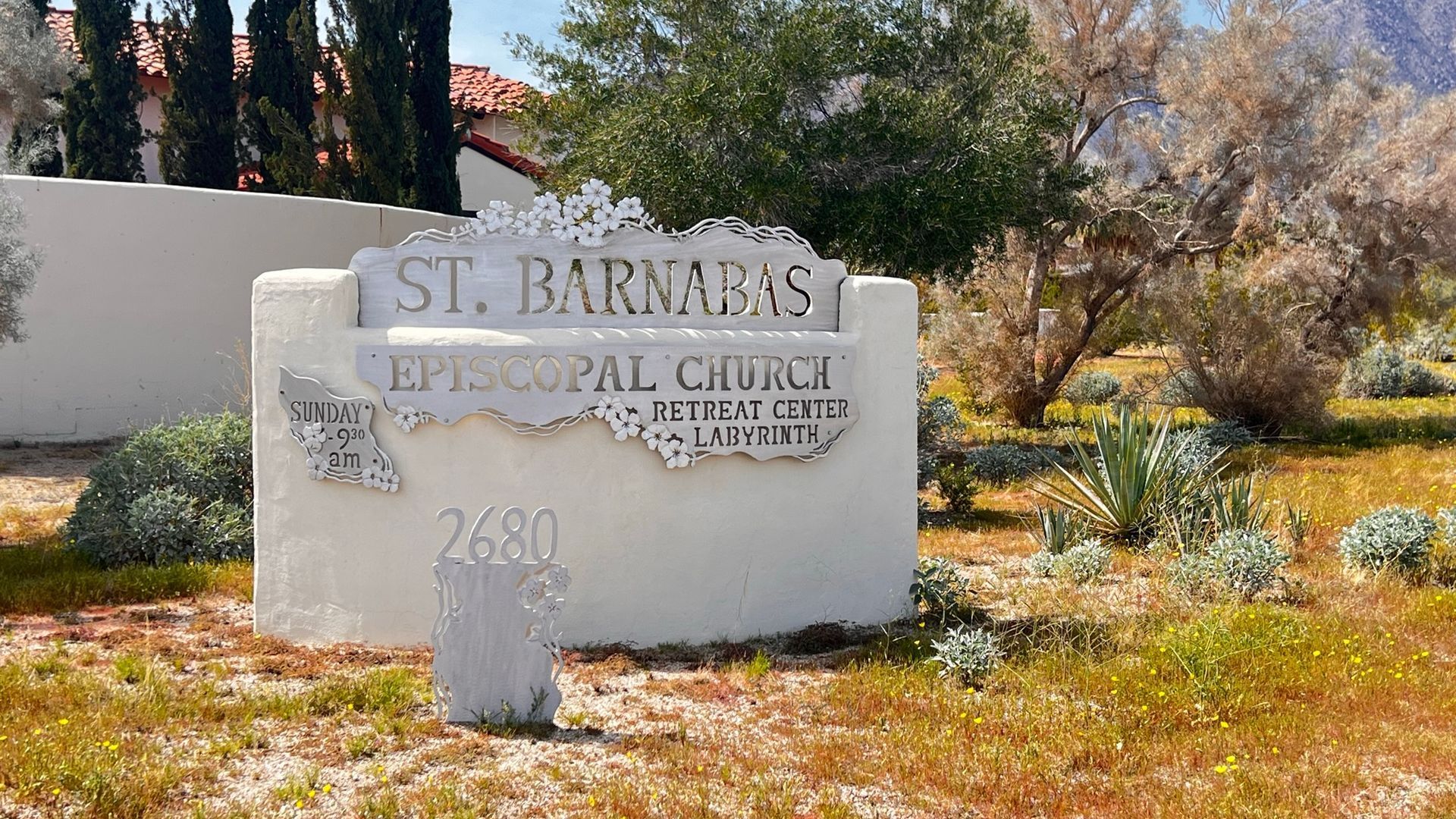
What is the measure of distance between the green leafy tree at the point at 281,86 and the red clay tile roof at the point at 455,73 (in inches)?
14.6

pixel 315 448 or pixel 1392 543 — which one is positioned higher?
pixel 315 448

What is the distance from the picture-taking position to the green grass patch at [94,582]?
7246 mm

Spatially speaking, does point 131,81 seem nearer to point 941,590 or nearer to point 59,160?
point 59,160

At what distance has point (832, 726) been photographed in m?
5.15

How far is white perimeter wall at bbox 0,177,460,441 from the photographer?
1308cm

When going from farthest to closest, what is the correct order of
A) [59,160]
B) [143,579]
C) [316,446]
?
[59,160]
[143,579]
[316,446]

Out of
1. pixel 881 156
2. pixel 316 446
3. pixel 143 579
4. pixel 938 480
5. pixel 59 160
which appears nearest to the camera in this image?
pixel 316 446

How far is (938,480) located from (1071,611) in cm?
429

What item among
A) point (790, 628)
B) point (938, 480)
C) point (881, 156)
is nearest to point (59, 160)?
point (881, 156)

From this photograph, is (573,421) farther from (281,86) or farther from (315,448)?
(281,86)

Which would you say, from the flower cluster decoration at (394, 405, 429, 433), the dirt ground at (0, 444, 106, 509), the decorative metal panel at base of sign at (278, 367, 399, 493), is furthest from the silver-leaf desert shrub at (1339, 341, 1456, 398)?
the dirt ground at (0, 444, 106, 509)

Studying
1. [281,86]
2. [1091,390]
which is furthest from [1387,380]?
[281,86]

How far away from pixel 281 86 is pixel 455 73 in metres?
6.47

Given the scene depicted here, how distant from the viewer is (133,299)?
13500 millimetres
